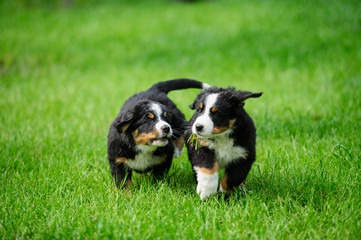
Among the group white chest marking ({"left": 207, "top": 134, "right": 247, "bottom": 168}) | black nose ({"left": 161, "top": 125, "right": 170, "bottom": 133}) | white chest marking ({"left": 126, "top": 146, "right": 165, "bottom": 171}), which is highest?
black nose ({"left": 161, "top": 125, "right": 170, "bottom": 133})

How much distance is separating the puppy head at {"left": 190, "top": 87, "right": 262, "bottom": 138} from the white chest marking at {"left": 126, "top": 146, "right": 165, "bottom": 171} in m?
0.66

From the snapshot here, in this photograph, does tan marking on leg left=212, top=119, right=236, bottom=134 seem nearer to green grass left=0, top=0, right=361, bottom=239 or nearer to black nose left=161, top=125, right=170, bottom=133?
black nose left=161, top=125, right=170, bottom=133

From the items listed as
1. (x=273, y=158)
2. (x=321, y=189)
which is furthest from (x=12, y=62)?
(x=321, y=189)

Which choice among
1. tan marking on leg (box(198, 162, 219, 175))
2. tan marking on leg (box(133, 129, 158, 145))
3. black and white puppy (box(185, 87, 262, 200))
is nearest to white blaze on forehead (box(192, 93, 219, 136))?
black and white puppy (box(185, 87, 262, 200))

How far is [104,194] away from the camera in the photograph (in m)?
3.40

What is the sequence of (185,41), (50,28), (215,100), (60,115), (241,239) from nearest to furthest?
(241,239) → (215,100) → (60,115) → (185,41) → (50,28)

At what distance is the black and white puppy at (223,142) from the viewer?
2980 millimetres

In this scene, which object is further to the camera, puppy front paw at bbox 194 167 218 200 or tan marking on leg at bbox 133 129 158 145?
tan marking on leg at bbox 133 129 158 145

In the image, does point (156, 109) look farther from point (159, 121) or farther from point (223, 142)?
point (223, 142)

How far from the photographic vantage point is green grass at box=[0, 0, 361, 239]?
2.85m

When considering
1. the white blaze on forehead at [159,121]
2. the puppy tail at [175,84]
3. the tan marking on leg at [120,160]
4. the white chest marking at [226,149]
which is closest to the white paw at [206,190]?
the white chest marking at [226,149]

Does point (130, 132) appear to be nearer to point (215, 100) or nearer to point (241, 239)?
point (215, 100)

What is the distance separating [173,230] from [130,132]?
109 cm

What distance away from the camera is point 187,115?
547 cm
